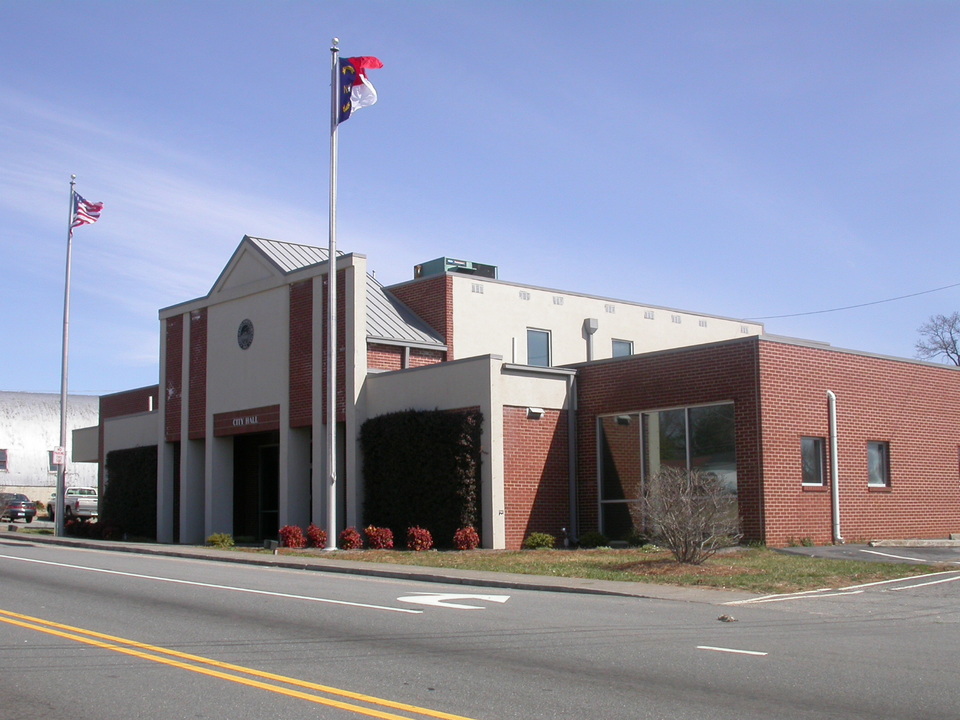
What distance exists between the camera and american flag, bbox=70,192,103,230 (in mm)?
36406

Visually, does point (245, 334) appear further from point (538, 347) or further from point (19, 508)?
point (19, 508)

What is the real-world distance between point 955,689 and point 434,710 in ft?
A: 13.7

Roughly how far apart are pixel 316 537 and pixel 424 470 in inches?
136

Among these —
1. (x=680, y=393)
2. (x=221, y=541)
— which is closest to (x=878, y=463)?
(x=680, y=393)

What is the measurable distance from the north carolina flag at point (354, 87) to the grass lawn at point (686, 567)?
36.0 feet

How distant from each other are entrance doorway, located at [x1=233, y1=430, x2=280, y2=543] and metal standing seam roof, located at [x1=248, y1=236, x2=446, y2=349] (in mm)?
6006

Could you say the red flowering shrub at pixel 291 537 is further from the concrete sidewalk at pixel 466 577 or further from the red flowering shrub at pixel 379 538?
the red flowering shrub at pixel 379 538

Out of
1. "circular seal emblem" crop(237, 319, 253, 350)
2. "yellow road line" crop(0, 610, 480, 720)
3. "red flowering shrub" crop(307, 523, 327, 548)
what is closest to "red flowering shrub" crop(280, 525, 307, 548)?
"red flowering shrub" crop(307, 523, 327, 548)

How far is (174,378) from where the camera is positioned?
36812 mm

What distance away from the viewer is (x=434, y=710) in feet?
25.3

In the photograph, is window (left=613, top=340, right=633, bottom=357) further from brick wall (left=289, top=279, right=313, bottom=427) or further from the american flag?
the american flag

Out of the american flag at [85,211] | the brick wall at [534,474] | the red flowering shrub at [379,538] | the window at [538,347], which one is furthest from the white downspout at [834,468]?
the american flag at [85,211]

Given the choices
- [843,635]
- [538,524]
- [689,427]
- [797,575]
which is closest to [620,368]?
[689,427]

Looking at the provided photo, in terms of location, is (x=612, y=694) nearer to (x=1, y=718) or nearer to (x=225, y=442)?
(x=1, y=718)
